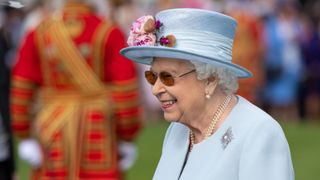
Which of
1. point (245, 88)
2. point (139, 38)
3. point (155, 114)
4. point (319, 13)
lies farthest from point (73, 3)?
point (319, 13)

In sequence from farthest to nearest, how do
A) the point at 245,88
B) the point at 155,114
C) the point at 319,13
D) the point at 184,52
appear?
the point at 319,13
the point at 155,114
the point at 245,88
the point at 184,52

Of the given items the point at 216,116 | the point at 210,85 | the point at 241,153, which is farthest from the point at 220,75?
the point at 241,153

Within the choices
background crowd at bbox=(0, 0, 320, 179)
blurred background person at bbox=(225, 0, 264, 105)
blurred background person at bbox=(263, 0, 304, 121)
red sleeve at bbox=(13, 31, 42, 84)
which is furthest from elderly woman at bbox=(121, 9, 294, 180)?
blurred background person at bbox=(263, 0, 304, 121)

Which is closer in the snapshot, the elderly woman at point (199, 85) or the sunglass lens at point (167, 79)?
the elderly woman at point (199, 85)

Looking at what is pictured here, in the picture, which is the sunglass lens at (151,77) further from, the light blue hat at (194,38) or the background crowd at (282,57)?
the background crowd at (282,57)

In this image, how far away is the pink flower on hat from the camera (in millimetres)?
4617

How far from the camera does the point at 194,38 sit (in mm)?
4535

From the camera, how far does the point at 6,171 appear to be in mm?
7465

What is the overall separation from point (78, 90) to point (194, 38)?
2839mm

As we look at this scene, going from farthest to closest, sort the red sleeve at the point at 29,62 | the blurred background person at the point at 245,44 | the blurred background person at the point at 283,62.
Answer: the blurred background person at the point at 283,62
the blurred background person at the point at 245,44
the red sleeve at the point at 29,62

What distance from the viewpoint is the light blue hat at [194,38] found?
4.50 meters

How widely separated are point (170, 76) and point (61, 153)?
2901mm

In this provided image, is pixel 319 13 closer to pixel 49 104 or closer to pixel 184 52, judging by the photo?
pixel 49 104

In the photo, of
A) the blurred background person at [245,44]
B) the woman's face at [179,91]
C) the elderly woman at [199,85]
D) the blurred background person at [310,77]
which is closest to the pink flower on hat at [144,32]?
the elderly woman at [199,85]
